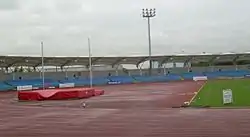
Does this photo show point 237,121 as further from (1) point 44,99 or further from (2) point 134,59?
(2) point 134,59

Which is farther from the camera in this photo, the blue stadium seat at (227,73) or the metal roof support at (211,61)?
the metal roof support at (211,61)

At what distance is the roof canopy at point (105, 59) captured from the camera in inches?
2628

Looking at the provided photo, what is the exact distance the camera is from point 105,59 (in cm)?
7781

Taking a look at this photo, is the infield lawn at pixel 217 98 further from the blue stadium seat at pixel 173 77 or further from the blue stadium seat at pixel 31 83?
the blue stadium seat at pixel 173 77

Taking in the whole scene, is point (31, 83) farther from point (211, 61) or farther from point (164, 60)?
point (211, 61)

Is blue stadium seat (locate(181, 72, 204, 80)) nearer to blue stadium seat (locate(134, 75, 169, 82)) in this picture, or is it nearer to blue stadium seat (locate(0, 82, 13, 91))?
blue stadium seat (locate(134, 75, 169, 82))

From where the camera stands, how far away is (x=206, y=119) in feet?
54.4

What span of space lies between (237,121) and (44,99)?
23.4 m

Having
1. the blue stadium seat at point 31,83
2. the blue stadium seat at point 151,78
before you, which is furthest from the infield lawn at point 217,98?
the blue stadium seat at point 151,78

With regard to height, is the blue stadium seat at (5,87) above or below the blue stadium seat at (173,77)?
below

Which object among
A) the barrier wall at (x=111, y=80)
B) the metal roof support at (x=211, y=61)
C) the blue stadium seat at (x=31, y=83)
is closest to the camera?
the barrier wall at (x=111, y=80)

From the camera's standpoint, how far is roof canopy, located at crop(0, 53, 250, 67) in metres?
66.8

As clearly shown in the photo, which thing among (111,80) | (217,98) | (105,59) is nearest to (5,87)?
(111,80)

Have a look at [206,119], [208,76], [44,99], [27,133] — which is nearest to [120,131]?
[27,133]
